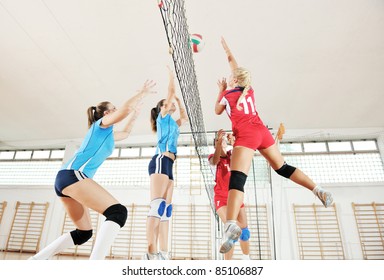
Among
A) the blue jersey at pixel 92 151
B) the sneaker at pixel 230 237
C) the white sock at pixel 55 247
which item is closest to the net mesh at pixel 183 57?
the blue jersey at pixel 92 151

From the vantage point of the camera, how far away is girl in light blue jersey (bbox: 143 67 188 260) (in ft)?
7.92

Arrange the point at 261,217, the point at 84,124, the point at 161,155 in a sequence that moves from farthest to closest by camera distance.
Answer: the point at 84,124 → the point at 261,217 → the point at 161,155

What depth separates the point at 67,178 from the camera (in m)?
1.88

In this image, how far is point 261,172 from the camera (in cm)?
793

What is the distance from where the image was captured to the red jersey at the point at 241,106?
2.04 m

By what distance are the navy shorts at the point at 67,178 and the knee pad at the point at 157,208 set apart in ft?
2.52

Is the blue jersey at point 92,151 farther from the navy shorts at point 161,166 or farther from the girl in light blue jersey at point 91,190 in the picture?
the navy shorts at point 161,166

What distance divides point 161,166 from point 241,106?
1.05 meters

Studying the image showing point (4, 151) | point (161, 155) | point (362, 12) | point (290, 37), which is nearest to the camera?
point (161, 155)

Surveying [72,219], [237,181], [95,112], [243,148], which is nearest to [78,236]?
[72,219]

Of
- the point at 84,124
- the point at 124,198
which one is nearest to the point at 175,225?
the point at 124,198

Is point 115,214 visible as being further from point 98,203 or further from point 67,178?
point 67,178
